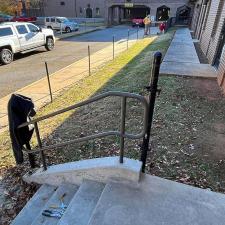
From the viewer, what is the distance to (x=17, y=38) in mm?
13344

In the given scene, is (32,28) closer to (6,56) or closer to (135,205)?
(6,56)

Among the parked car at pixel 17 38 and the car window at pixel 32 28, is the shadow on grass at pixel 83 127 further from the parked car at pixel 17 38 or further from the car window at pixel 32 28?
the car window at pixel 32 28

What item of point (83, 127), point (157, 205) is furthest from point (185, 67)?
point (157, 205)

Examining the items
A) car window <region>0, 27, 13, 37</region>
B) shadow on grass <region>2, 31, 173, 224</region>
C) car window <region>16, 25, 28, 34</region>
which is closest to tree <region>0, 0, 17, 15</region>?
car window <region>16, 25, 28, 34</region>

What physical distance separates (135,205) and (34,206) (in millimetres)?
1417

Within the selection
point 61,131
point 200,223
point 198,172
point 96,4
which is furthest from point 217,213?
point 96,4

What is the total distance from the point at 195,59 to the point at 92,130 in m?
7.46

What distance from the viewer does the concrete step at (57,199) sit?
298 centimetres

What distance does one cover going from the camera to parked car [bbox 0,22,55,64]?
12678 millimetres

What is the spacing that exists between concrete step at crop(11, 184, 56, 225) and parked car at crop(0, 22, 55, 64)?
10726 millimetres

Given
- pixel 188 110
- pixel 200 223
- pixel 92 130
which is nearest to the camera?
pixel 200 223

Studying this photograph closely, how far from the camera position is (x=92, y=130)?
17.0ft

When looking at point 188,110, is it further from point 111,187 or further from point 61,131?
point 111,187

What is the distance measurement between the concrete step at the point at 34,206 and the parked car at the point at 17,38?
10726mm
